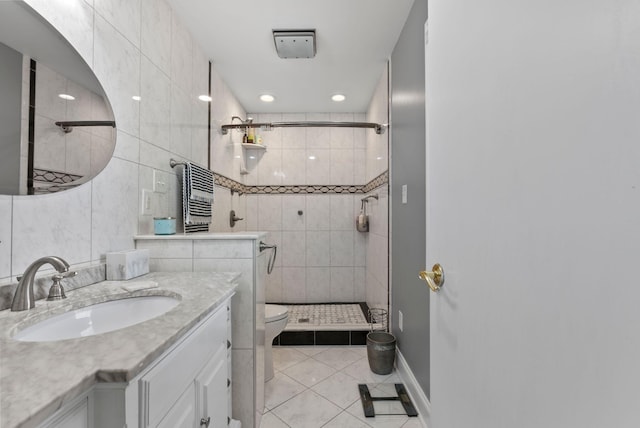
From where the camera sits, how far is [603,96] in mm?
382

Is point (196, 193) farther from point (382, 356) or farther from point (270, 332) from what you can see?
point (382, 356)

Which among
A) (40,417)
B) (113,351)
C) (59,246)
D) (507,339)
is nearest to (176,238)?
(59,246)

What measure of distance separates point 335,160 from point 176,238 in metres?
2.58

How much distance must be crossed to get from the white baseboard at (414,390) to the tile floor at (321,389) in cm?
6

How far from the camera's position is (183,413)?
83cm

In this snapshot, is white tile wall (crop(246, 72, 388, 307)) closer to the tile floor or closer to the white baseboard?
the tile floor

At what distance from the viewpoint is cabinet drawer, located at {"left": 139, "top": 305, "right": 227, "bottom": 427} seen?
646mm

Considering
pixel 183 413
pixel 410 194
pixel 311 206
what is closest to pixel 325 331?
pixel 410 194

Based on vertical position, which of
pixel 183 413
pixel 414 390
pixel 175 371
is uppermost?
pixel 175 371

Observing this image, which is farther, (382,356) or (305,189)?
(305,189)

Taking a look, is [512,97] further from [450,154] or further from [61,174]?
[61,174]

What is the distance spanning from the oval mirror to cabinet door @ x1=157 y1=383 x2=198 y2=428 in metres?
0.80

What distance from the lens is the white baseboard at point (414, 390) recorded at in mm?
1599

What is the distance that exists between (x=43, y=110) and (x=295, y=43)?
5.44 ft
